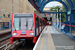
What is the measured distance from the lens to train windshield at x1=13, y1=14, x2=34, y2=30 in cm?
915

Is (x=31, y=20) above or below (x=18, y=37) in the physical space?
above

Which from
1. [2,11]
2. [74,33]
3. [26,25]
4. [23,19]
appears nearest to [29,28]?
[26,25]

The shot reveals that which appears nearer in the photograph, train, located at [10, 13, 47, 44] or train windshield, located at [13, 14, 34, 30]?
train, located at [10, 13, 47, 44]

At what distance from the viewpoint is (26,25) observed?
9164 millimetres

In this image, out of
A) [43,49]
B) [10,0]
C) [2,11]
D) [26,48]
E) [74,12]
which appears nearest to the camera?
[43,49]

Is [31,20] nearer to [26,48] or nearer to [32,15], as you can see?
[32,15]

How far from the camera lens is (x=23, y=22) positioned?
30.3ft

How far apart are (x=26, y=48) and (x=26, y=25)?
2.23 meters

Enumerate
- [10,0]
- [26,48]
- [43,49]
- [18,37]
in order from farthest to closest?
[10,0] < [26,48] < [18,37] < [43,49]

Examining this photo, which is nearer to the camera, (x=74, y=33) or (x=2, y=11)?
(x=74, y=33)

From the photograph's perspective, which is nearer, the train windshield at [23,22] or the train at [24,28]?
the train at [24,28]

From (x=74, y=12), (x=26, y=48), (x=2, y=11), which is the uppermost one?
(x=2, y=11)

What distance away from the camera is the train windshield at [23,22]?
915cm

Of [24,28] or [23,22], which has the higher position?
[23,22]
